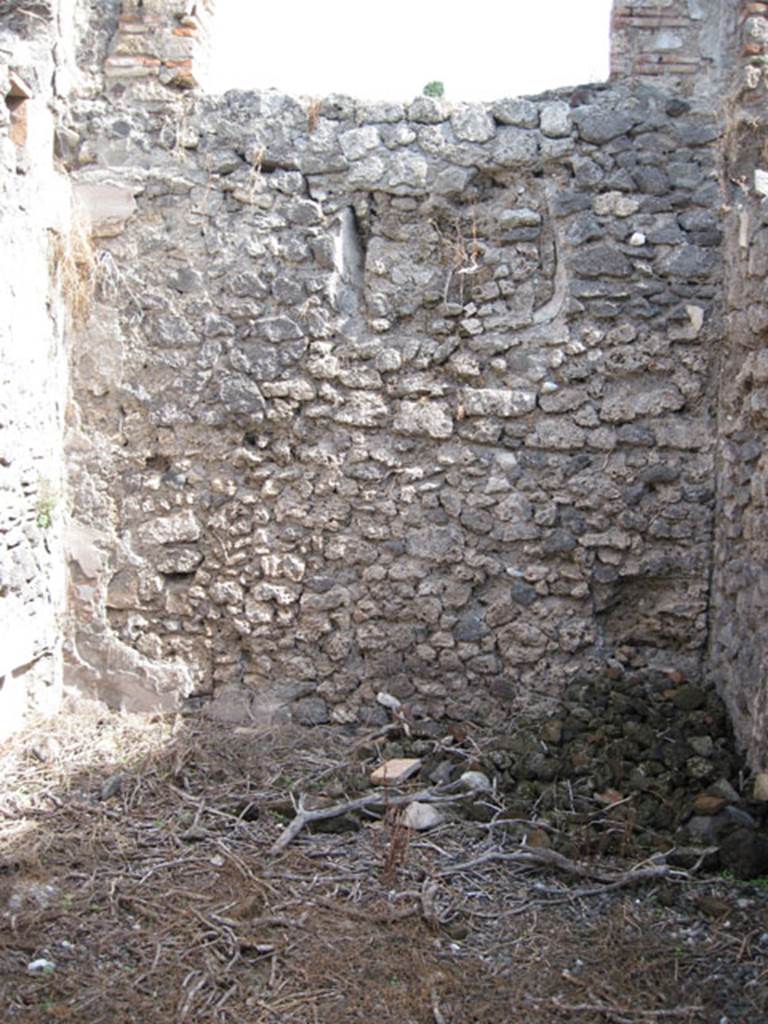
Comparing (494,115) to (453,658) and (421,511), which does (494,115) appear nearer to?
(421,511)

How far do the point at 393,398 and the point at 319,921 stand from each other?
2345 mm

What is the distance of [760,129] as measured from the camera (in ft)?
14.1

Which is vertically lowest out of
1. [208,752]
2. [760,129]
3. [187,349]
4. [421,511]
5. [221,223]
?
[208,752]

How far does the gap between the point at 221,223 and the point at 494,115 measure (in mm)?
1327

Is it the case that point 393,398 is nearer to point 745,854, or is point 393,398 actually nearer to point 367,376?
point 367,376

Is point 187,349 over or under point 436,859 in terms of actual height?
over

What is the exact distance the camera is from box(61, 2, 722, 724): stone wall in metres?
4.57

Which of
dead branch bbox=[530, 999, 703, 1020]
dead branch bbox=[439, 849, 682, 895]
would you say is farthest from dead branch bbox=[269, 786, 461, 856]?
dead branch bbox=[530, 999, 703, 1020]

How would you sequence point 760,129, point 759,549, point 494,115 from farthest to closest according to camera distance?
point 494,115 < point 760,129 < point 759,549

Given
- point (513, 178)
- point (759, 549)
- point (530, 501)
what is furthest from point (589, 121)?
point (759, 549)

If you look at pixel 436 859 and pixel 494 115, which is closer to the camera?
pixel 436 859

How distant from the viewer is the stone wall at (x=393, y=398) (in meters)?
4.57

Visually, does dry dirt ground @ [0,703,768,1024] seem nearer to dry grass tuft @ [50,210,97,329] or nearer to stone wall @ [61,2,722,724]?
stone wall @ [61,2,722,724]

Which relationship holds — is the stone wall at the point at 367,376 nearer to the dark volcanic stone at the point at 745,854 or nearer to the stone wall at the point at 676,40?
the stone wall at the point at 676,40
